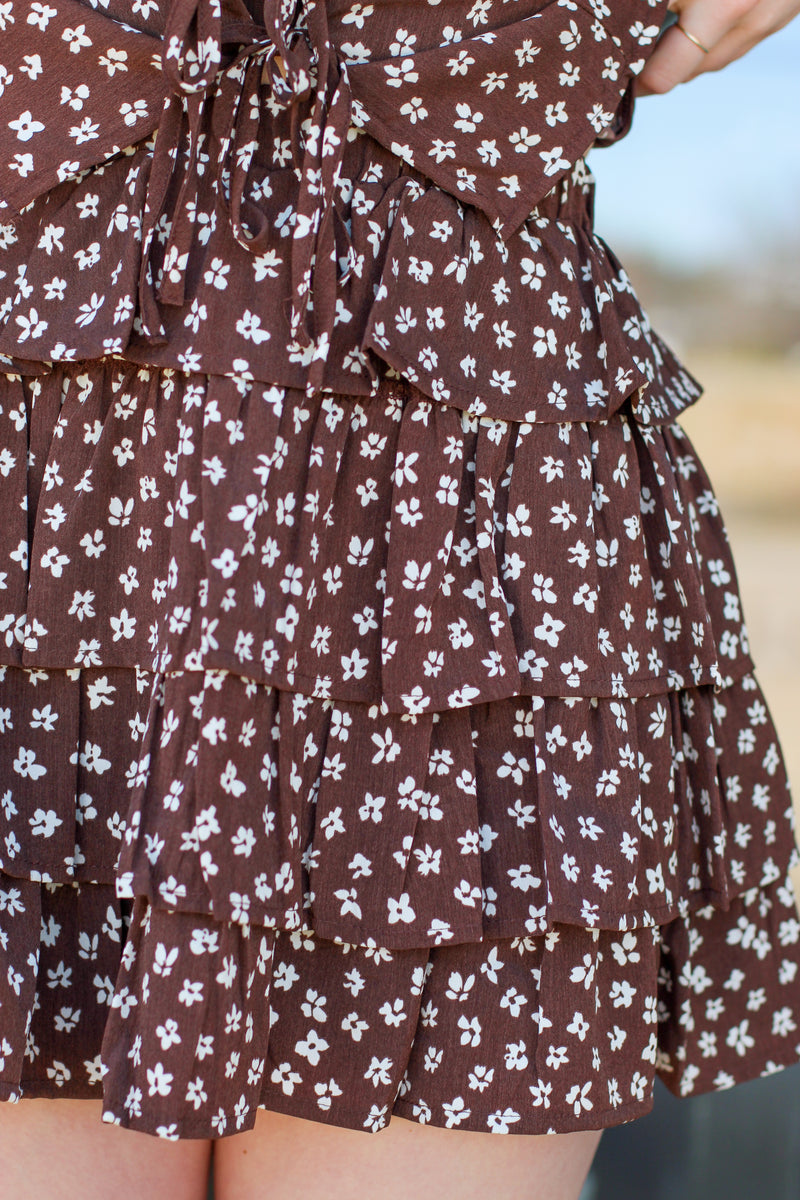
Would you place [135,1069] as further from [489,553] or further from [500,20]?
[500,20]

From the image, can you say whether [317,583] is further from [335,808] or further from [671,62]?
[671,62]

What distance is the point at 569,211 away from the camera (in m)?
0.82

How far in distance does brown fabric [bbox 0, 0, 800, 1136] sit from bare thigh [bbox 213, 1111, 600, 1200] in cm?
4

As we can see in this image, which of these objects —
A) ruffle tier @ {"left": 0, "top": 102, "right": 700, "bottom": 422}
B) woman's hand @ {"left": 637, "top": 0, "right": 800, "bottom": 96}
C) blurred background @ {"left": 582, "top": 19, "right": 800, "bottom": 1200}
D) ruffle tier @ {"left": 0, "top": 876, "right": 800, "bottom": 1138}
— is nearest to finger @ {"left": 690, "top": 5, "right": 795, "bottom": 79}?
woman's hand @ {"left": 637, "top": 0, "right": 800, "bottom": 96}

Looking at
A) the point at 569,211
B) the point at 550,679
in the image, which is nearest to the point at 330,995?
the point at 550,679

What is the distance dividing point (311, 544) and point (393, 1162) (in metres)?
0.41

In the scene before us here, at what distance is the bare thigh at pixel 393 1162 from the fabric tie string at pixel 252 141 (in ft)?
1.62

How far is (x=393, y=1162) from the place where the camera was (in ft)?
2.44

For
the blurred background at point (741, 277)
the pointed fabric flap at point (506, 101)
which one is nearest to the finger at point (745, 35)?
the pointed fabric flap at point (506, 101)

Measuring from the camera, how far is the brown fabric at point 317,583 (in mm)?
682

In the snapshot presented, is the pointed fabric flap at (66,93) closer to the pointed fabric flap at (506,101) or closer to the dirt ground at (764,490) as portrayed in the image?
the pointed fabric flap at (506,101)

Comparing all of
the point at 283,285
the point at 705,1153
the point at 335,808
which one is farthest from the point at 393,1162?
the point at 705,1153

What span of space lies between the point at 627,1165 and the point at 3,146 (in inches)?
67.3

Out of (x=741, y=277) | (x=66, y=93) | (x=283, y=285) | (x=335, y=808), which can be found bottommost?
(x=335, y=808)
